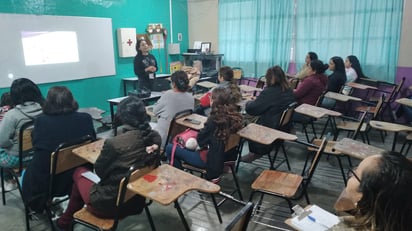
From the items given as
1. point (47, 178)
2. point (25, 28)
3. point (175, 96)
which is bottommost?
point (47, 178)

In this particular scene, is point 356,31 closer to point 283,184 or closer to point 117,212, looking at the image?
point 283,184

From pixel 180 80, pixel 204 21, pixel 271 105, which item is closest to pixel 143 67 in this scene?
pixel 204 21

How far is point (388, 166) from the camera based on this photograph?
105 centimetres

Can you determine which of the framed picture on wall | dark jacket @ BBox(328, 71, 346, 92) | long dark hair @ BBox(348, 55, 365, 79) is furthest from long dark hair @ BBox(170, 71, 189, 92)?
the framed picture on wall

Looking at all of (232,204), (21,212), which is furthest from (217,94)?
(21,212)

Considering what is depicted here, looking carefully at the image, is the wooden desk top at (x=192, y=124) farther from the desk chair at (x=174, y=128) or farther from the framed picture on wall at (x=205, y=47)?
the framed picture on wall at (x=205, y=47)

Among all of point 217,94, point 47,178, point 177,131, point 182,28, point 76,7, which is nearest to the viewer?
point 47,178

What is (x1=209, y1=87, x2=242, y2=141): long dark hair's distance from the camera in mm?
2305

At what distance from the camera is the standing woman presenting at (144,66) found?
5.34 m

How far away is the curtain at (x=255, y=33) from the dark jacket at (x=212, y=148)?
164 inches

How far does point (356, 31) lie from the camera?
5191mm

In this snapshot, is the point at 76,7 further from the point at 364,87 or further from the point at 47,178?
the point at 364,87

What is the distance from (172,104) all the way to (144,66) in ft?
8.53

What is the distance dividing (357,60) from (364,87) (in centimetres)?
68
